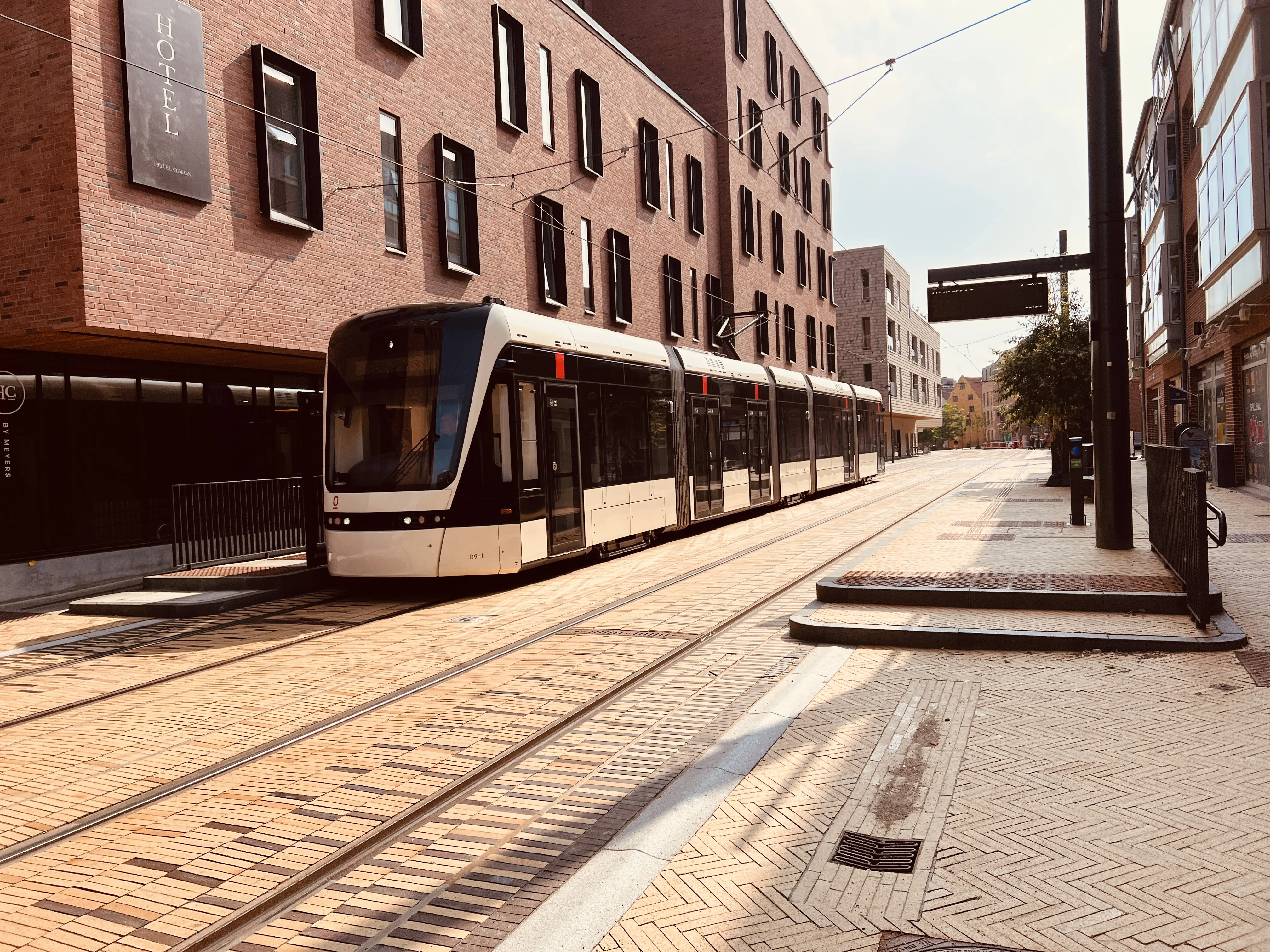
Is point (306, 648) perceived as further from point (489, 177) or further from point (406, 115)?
point (489, 177)

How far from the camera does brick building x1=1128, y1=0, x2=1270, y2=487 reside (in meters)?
17.1

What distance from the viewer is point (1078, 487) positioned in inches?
629

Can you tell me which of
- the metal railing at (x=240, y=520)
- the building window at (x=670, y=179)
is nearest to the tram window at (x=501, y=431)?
the metal railing at (x=240, y=520)

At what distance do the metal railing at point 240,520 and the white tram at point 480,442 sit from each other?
97.5 inches

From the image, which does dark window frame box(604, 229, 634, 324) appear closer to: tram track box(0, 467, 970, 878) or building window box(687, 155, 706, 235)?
building window box(687, 155, 706, 235)

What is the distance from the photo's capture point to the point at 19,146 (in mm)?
12250

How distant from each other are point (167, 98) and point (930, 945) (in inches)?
526

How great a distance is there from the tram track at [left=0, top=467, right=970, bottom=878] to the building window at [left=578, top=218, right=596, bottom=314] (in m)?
13.2

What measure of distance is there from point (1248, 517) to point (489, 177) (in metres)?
14.7

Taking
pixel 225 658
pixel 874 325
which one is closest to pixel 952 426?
pixel 874 325

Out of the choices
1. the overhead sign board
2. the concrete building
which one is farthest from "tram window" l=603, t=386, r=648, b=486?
the concrete building

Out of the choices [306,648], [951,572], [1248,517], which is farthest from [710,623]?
[1248,517]

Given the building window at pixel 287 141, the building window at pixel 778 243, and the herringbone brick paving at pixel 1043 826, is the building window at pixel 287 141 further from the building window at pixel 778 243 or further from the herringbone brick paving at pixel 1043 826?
the building window at pixel 778 243

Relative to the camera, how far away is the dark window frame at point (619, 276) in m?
26.0
